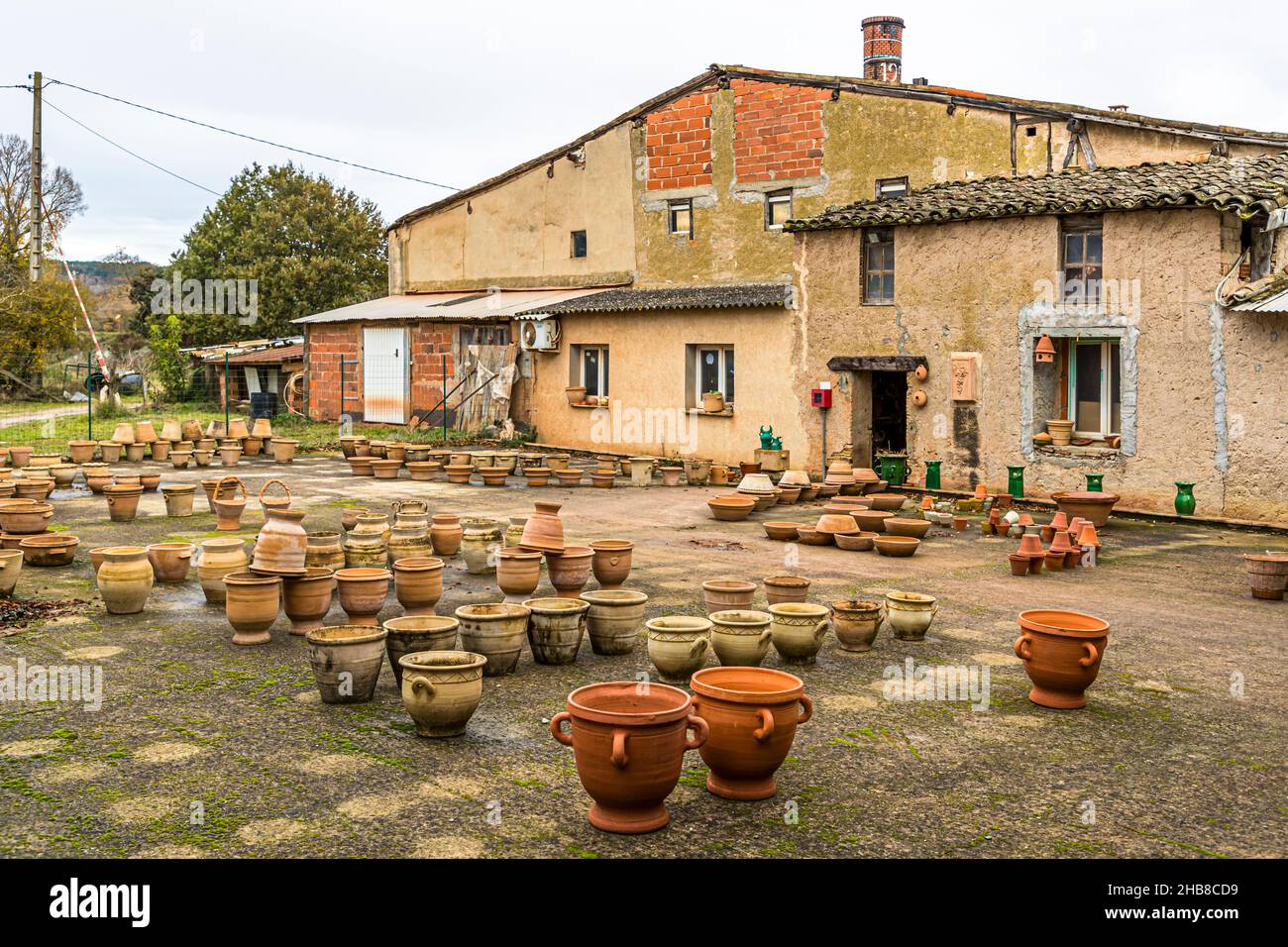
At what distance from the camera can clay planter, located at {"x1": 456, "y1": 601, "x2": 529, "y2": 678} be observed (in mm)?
6855

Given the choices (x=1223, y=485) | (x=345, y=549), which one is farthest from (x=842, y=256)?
(x=345, y=549)

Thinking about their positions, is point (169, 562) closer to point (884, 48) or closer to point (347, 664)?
point (347, 664)

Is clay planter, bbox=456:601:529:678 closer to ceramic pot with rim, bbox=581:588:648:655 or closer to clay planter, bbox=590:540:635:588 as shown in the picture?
ceramic pot with rim, bbox=581:588:648:655

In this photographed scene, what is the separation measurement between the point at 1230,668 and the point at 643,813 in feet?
15.2

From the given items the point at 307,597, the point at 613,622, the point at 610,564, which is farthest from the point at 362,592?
the point at 610,564

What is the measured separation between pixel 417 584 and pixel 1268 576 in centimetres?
698

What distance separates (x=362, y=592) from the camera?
7.81 m

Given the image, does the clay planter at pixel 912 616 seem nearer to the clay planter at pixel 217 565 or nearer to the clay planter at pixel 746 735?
the clay planter at pixel 746 735

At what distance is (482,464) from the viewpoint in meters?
18.8

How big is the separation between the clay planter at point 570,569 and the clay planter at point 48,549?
461 cm

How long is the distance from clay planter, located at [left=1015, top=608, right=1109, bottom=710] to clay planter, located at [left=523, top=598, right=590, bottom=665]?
266 centimetres

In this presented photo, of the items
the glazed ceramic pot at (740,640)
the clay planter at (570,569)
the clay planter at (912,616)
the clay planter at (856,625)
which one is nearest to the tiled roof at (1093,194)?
the clay planter at (912,616)

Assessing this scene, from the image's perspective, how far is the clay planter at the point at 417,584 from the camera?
27.4 feet

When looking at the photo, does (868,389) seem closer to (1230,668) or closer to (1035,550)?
(1035,550)
